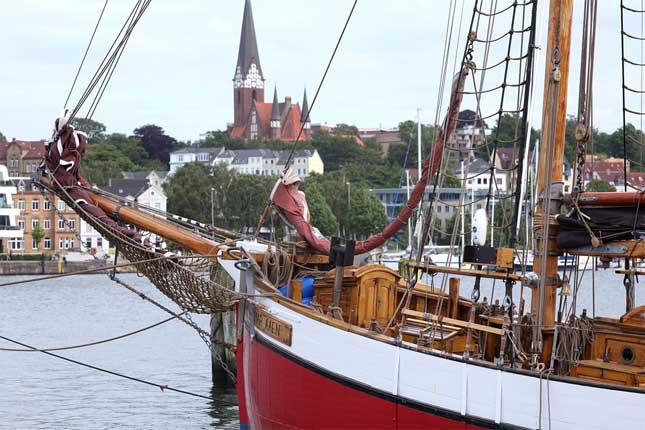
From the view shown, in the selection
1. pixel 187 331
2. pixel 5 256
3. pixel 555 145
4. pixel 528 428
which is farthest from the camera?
pixel 5 256

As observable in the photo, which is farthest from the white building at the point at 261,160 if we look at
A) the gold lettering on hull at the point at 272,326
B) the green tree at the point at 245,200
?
the gold lettering on hull at the point at 272,326

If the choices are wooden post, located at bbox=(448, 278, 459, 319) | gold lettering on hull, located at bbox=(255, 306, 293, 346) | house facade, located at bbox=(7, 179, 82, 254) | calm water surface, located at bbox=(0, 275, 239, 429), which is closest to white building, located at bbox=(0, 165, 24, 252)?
house facade, located at bbox=(7, 179, 82, 254)

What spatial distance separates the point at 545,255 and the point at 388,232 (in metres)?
3.43

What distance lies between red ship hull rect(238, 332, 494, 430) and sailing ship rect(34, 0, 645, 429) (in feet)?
0.07

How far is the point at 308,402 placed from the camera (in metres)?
14.6

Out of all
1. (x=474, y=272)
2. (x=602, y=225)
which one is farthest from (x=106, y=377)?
(x=602, y=225)

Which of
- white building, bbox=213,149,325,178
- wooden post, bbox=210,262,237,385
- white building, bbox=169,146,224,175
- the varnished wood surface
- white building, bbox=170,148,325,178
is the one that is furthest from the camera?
white building, bbox=169,146,224,175

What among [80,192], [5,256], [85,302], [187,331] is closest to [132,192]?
[5,256]

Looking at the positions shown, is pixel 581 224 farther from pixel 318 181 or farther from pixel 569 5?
pixel 318 181

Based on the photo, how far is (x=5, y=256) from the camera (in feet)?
304

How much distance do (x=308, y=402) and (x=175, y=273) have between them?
3029 mm

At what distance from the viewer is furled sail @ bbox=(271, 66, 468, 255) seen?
50.5 feet

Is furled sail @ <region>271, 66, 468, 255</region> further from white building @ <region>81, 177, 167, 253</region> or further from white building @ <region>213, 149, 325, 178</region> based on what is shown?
white building @ <region>213, 149, 325, 178</region>

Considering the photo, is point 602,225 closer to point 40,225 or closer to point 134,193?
point 40,225
